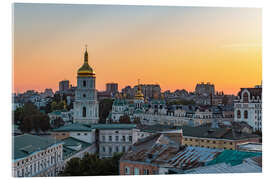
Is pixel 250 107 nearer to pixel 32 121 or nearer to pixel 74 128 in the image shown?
pixel 74 128

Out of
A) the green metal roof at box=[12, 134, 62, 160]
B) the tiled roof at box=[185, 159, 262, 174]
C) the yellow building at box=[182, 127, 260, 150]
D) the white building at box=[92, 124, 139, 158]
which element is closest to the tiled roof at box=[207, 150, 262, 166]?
the tiled roof at box=[185, 159, 262, 174]

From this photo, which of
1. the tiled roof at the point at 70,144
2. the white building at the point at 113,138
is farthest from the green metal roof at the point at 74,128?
the white building at the point at 113,138

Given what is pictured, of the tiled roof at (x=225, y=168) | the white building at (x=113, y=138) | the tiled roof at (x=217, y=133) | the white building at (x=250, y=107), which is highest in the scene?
the white building at (x=250, y=107)

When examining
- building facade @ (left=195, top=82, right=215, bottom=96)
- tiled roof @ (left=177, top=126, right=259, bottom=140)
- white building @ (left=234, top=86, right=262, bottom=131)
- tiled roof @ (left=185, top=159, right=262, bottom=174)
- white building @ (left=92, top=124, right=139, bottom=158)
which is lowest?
white building @ (left=92, top=124, right=139, bottom=158)

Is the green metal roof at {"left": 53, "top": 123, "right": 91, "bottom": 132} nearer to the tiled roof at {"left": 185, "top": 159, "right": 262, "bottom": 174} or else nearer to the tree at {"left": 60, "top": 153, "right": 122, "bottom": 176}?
the tree at {"left": 60, "top": 153, "right": 122, "bottom": 176}

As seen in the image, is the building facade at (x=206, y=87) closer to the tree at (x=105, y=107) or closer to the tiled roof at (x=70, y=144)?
the tiled roof at (x=70, y=144)

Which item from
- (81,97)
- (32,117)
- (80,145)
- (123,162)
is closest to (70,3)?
(123,162)
